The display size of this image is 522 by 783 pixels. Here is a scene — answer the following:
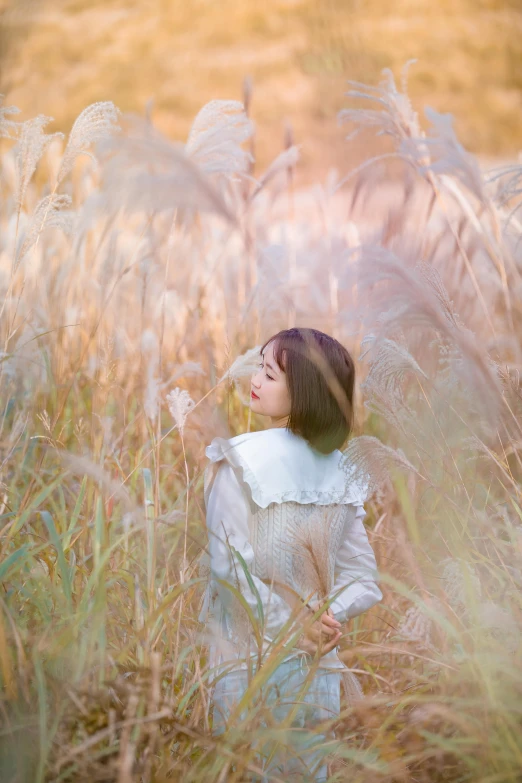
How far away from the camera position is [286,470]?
145 cm

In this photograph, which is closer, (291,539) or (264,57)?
(291,539)

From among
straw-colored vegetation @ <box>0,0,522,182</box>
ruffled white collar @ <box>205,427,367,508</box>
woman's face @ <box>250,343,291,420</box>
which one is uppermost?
woman's face @ <box>250,343,291,420</box>

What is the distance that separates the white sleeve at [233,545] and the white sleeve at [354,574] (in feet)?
0.39

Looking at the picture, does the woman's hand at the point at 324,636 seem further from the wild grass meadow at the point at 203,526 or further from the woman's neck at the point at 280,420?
the woman's neck at the point at 280,420

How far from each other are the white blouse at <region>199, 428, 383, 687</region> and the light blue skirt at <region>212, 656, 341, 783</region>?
5cm

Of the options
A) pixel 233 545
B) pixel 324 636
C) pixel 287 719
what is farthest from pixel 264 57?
pixel 287 719

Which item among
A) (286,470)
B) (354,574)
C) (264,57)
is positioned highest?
(286,470)

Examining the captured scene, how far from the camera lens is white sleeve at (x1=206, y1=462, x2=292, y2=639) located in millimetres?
1353

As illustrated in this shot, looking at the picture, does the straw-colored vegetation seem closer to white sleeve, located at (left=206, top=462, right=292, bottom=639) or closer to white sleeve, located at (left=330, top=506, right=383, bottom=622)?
white sleeve, located at (left=330, top=506, right=383, bottom=622)

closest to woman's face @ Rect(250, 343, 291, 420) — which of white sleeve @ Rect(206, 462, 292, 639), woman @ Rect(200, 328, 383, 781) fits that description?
woman @ Rect(200, 328, 383, 781)

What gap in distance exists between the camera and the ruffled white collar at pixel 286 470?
142cm

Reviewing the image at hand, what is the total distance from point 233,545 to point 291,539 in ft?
0.33

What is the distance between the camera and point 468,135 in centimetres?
963

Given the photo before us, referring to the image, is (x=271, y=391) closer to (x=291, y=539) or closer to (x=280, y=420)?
(x=280, y=420)
